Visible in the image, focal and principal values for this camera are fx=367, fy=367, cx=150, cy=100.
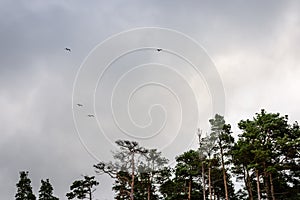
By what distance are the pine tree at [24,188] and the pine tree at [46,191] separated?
2.95 metres

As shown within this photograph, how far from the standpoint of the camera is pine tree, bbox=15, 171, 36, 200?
55328 millimetres

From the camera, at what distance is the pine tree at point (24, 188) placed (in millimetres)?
55328

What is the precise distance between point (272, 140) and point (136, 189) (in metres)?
20.8

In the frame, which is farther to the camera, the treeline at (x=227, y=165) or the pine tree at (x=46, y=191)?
the pine tree at (x=46, y=191)

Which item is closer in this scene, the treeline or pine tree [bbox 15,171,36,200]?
the treeline

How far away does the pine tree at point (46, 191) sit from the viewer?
5904cm

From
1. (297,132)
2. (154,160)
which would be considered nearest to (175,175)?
(154,160)

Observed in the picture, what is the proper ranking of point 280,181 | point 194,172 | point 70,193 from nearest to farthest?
point 280,181, point 194,172, point 70,193

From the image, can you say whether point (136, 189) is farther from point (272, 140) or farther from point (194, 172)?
point (272, 140)

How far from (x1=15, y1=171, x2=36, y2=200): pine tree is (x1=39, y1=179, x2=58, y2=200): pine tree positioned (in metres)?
2.95

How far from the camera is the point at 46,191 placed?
59531 mm

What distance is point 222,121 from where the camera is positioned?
48.3 m

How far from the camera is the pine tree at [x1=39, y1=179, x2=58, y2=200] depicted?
59.0 meters

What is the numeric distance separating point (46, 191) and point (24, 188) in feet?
13.8
